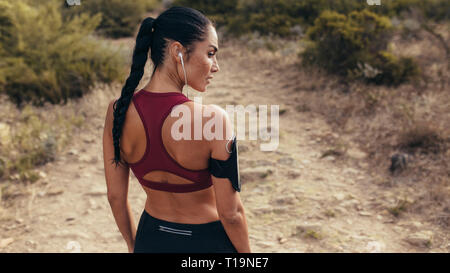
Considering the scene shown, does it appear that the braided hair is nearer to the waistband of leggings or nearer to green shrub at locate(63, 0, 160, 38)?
the waistband of leggings

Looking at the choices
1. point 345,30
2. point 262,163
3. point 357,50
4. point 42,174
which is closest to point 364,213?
point 262,163

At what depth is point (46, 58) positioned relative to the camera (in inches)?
272

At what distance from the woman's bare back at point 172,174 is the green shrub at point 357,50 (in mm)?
5755

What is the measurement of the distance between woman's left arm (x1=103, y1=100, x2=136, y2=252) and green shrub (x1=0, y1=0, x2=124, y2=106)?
5200 mm

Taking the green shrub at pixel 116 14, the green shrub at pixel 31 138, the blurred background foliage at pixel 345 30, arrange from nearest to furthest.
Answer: the green shrub at pixel 31 138 → the blurred background foliage at pixel 345 30 → the green shrub at pixel 116 14

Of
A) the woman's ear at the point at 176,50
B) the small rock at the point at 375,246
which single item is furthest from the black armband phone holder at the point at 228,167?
the small rock at the point at 375,246

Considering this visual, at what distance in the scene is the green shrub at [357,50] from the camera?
22.1 ft

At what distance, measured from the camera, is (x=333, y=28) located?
301 inches

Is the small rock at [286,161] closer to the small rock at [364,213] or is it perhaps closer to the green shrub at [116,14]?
the small rock at [364,213]

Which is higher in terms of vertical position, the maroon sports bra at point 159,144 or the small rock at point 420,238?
the maroon sports bra at point 159,144

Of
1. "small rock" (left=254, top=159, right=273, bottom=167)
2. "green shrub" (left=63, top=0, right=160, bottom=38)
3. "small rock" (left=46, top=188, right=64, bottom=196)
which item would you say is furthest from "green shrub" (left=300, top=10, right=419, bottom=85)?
"green shrub" (left=63, top=0, right=160, bottom=38)

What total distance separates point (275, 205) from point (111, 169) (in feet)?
8.63
